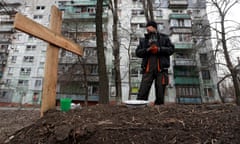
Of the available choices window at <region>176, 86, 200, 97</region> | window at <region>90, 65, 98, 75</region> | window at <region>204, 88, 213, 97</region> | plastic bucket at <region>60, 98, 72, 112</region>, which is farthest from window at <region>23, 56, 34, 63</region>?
plastic bucket at <region>60, 98, 72, 112</region>

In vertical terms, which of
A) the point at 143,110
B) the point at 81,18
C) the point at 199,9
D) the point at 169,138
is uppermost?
the point at 199,9

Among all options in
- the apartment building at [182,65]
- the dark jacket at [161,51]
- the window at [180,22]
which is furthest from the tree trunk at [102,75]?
the window at [180,22]

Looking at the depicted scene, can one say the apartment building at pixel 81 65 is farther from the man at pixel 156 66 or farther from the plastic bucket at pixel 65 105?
the plastic bucket at pixel 65 105

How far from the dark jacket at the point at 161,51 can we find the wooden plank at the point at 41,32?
1351mm

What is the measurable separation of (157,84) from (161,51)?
68cm

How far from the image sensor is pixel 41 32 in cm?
224

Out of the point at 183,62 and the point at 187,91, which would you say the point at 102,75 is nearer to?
the point at 187,91

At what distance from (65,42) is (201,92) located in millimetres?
23680

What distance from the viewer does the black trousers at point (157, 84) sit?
328 centimetres

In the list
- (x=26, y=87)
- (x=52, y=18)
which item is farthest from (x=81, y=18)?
(x=52, y=18)

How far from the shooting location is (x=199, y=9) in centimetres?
2666

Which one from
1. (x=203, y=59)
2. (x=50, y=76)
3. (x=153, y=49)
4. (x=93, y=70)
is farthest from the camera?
(x=93, y=70)

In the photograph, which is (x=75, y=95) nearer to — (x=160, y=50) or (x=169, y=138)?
(x=160, y=50)

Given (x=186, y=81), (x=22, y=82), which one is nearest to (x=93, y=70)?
(x=22, y=82)
